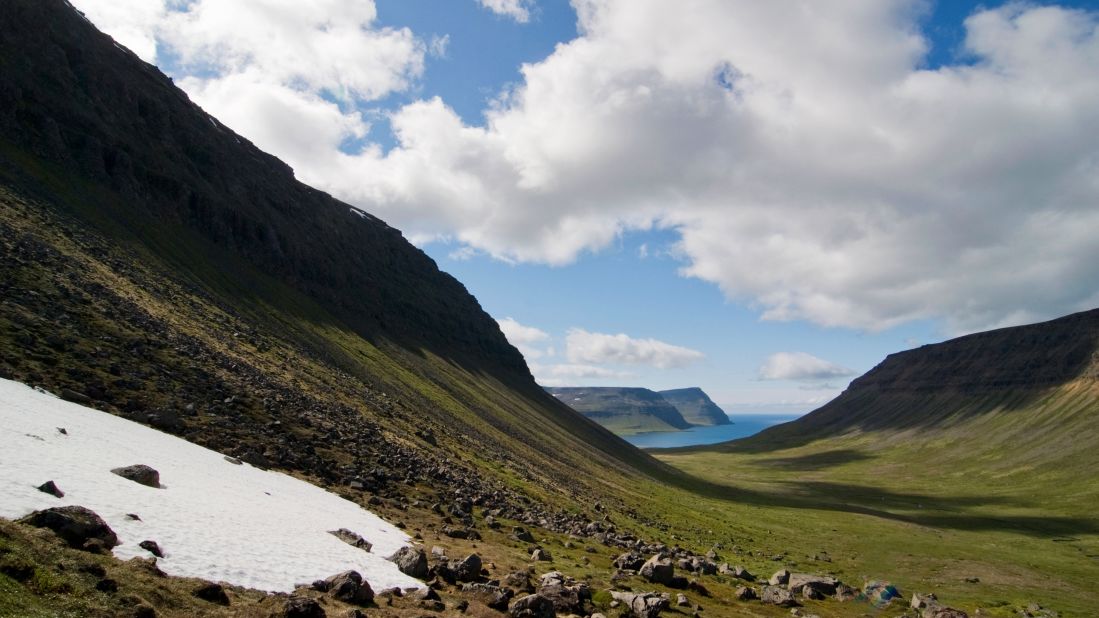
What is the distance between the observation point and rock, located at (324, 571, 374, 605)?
21.2 metres

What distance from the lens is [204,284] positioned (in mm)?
Result: 92875

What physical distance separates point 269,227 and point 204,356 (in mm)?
91959

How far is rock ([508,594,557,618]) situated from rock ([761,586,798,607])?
21328mm

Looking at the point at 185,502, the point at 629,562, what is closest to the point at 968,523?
the point at 629,562

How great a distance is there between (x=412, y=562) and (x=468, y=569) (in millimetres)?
2843

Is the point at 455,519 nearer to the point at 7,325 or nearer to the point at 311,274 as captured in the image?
the point at 7,325

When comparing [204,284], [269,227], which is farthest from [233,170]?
[204,284]

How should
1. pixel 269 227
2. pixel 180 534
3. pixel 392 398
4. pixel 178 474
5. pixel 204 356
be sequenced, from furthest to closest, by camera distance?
1. pixel 269 227
2. pixel 392 398
3. pixel 204 356
4. pixel 178 474
5. pixel 180 534

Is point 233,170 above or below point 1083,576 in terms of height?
above

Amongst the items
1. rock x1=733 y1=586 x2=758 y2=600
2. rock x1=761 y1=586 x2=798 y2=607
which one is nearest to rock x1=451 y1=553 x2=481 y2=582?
rock x1=733 y1=586 x2=758 y2=600

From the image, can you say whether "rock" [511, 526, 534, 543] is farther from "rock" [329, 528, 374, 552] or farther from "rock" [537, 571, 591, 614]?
"rock" [329, 528, 374, 552]

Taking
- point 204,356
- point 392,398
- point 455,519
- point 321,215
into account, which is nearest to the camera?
point 455,519

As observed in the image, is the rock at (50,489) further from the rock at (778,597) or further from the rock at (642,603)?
the rock at (778,597)

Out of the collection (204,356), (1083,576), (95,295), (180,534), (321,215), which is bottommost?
(1083,576)
